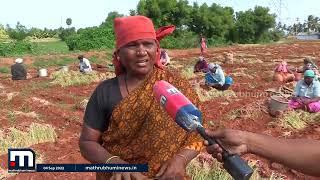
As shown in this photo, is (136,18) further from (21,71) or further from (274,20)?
(274,20)

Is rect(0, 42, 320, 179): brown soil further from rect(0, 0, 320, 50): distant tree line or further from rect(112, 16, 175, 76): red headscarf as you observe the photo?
rect(0, 0, 320, 50): distant tree line

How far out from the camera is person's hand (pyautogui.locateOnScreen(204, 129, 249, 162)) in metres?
1.44

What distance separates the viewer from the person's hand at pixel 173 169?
1.88 metres

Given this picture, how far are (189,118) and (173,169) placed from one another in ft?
1.46

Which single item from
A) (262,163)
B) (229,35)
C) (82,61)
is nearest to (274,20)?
(229,35)

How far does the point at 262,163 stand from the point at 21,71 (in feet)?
38.3

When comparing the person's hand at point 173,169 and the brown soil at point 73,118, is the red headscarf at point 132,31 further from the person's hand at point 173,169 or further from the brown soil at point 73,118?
the brown soil at point 73,118

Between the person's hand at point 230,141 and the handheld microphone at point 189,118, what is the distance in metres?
0.02

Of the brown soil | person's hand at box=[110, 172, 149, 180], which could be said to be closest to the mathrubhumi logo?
person's hand at box=[110, 172, 149, 180]

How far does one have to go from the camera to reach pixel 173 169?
1.90m

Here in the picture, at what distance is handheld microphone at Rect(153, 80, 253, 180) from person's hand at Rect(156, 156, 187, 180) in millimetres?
366

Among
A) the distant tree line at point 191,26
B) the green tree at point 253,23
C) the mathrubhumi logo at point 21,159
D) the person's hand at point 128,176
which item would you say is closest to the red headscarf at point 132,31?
the person's hand at point 128,176

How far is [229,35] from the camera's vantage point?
41.9 m

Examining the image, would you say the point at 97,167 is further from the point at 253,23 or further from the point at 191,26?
the point at 253,23
